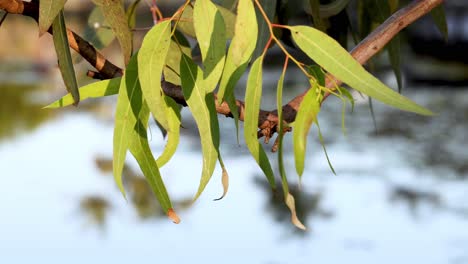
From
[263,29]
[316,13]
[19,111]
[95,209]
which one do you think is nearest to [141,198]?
[95,209]

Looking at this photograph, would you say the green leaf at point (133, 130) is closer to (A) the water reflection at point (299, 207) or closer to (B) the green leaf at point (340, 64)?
(B) the green leaf at point (340, 64)

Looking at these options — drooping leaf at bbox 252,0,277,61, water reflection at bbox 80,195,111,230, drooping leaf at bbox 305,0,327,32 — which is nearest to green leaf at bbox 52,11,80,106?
drooping leaf at bbox 252,0,277,61

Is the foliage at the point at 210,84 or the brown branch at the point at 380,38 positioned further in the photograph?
the brown branch at the point at 380,38

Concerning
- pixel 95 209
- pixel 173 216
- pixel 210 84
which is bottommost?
pixel 95 209

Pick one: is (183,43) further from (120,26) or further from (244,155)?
(244,155)

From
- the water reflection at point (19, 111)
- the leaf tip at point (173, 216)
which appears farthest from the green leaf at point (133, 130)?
the water reflection at point (19, 111)

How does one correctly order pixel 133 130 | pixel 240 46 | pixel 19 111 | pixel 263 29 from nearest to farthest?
pixel 240 46
pixel 133 130
pixel 263 29
pixel 19 111

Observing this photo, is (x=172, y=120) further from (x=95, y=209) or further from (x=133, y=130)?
(x=95, y=209)
